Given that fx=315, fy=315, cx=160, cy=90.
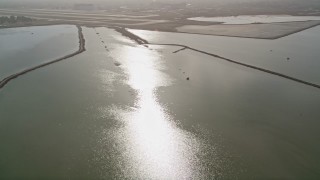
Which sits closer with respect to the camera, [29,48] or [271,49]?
[271,49]

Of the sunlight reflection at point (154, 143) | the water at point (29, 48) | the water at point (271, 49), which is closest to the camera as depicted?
the sunlight reflection at point (154, 143)

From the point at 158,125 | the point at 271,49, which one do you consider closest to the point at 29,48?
the point at 158,125

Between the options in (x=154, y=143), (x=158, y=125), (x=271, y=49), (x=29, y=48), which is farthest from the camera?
(x=29, y=48)

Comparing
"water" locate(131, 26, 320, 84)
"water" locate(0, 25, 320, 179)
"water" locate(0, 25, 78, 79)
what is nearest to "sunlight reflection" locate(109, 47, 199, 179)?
"water" locate(0, 25, 320, 179)

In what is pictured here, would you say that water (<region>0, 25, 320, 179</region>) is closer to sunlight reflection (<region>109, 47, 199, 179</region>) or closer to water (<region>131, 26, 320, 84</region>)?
sunlight reflection (<region>109, 47, 199, 179</region>)

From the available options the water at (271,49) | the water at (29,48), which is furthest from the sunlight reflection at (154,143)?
the water at (29,48)

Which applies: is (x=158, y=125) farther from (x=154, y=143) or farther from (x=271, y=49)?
(x=271, y=49)

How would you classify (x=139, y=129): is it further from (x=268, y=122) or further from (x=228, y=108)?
(x=268, y=122)

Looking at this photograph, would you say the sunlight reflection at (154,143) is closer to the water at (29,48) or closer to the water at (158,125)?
the water at (158,125)

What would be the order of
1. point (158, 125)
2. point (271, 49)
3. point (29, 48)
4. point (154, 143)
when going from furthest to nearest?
point (29, 48) < point (271, 49) < point (158, 125) < point (154, 143)
